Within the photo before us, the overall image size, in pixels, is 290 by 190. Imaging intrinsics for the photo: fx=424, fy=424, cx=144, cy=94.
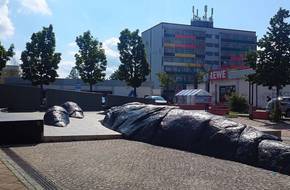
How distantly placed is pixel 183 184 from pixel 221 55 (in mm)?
120325

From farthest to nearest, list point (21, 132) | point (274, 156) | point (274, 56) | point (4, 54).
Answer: point (4, 54) → point (274, 56) → point (21, 132) → point (274, 156)

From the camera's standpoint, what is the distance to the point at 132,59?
50719mm

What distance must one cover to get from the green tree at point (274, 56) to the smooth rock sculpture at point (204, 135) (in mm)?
16364

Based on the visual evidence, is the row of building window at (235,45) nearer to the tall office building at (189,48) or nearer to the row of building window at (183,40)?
the tall office building at (189,48)

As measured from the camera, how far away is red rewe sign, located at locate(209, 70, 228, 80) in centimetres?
5506

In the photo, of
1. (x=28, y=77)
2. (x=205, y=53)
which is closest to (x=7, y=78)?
(x=28, y=77)

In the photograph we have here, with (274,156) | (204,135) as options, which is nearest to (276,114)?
(204,135)

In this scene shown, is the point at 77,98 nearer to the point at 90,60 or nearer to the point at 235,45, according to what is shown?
the point at 90,60

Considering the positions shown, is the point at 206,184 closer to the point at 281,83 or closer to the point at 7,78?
the point at 281,83

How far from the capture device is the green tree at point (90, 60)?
49250 mm

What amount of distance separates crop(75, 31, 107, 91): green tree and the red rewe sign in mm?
15737

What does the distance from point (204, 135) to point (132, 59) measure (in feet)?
130

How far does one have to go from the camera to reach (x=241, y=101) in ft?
131

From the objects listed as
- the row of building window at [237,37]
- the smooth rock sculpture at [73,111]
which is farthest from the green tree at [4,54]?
the row of building window at [237,37]
